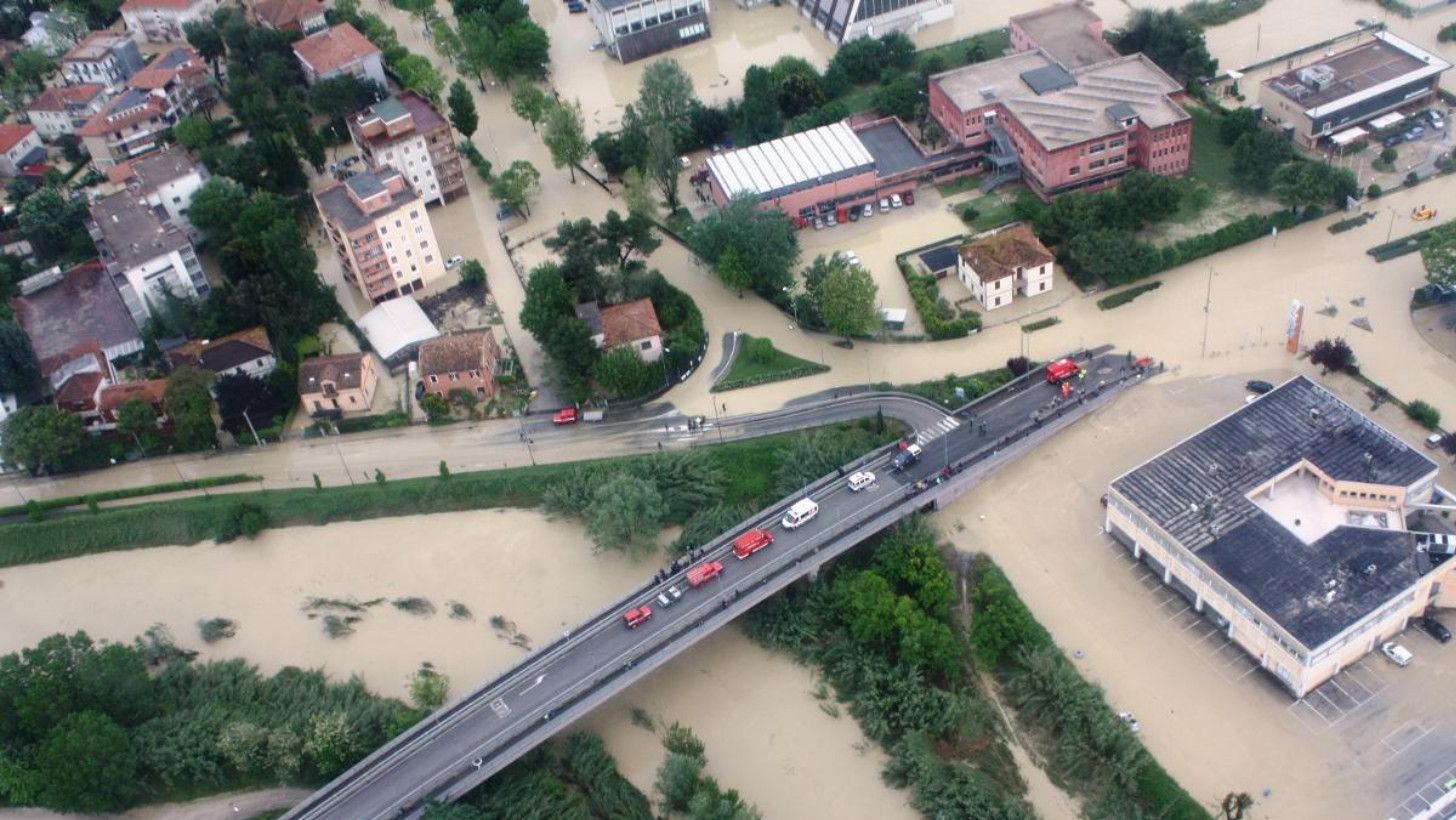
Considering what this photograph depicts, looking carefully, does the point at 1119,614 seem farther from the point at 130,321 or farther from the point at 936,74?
the point at 130,321

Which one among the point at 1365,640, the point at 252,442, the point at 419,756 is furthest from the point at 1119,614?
the point at 252,442

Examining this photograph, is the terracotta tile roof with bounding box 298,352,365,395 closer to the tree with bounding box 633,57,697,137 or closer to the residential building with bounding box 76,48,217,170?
the tree with bounding box 633,57,697,137

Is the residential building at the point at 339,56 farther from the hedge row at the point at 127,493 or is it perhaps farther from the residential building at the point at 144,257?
the hedge row at the point at 127,493

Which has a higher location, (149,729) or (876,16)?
(876,16)

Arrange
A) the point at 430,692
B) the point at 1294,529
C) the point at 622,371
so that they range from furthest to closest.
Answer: the point at 622,371 < the point at 430,692 < the point at 1294,529

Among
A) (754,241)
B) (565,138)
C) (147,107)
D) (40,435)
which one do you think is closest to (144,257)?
(40,435)

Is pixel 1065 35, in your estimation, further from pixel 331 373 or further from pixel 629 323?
pixel 331 373
